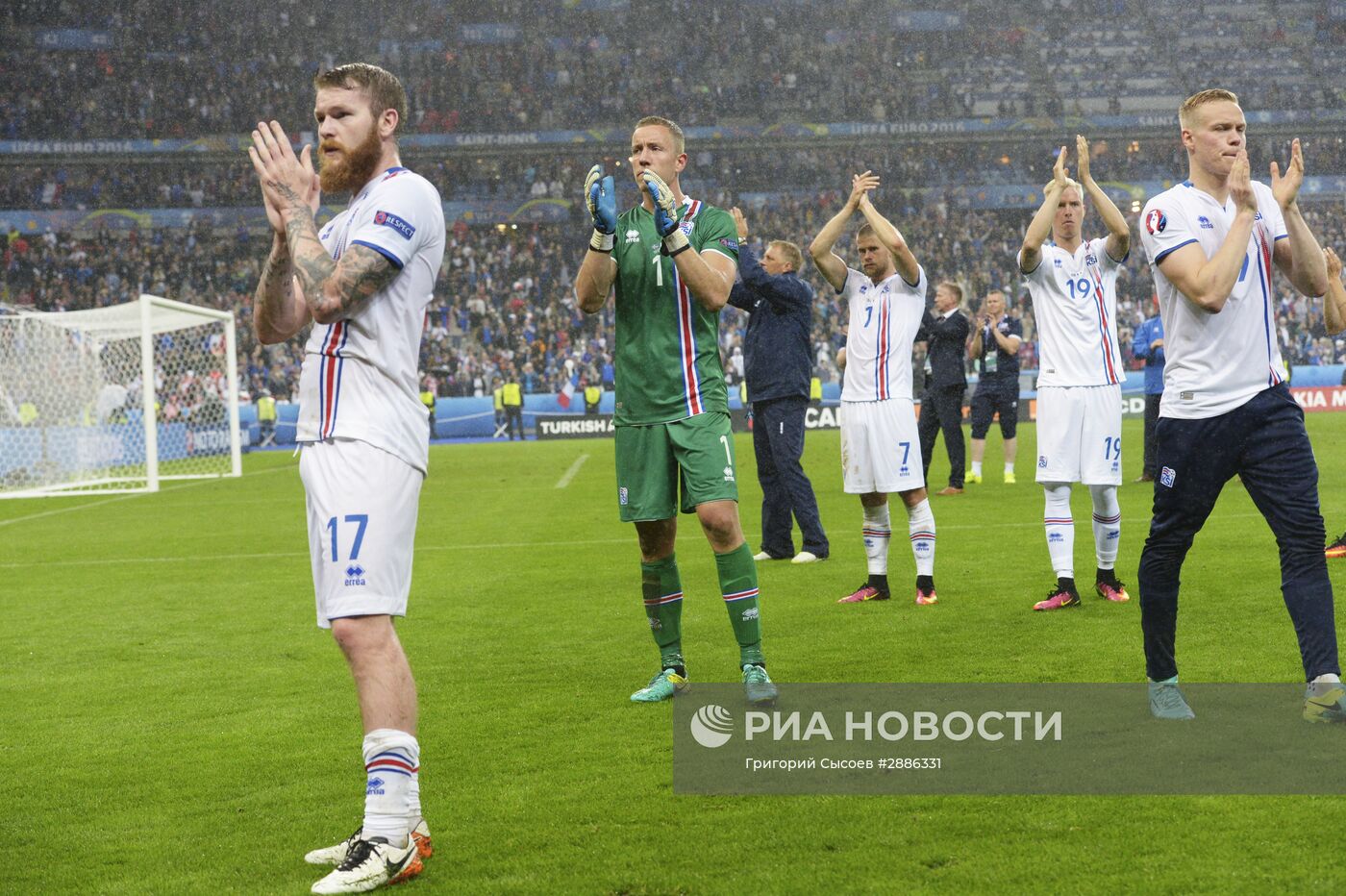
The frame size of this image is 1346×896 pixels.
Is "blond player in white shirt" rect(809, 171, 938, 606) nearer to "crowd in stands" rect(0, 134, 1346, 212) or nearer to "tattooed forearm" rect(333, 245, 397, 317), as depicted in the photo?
"tattooed forearm" rect(333, 245, 397, 317)

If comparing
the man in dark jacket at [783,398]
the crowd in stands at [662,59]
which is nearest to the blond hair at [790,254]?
the man in dark jacket at [783,398]

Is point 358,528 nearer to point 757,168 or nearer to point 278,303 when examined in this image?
point 278,303

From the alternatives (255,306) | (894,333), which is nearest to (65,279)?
(894,333)

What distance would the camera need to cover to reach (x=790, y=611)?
753cm

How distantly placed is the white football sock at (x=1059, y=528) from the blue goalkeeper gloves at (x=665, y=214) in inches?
132

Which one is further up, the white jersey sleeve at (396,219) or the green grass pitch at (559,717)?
the white jersey sleeve at (396,219)

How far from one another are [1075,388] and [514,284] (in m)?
38.6

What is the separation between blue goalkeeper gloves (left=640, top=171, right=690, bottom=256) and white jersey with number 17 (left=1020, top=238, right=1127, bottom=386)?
3382mm

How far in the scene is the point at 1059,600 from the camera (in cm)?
720

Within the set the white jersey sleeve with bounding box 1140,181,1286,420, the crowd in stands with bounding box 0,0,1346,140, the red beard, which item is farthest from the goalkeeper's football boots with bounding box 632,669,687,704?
the crowd in stands with bounding box 0,0,1346,140

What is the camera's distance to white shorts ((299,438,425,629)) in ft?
11.0

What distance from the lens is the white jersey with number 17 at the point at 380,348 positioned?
342 centimetres

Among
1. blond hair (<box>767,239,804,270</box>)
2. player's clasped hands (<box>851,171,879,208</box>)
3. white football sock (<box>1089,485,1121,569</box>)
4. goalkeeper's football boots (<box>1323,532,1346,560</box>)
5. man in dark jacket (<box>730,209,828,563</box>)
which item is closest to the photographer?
player's clasped hands (<box>851,171,879,208</box>)

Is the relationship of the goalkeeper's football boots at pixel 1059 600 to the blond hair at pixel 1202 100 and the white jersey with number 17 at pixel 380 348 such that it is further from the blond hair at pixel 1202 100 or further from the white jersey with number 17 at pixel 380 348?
the white jersey with number 17 at pixel 380 348
